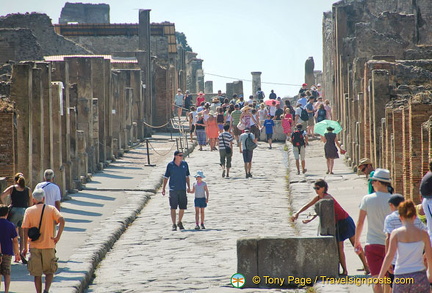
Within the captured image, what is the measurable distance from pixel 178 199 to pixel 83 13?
175ft

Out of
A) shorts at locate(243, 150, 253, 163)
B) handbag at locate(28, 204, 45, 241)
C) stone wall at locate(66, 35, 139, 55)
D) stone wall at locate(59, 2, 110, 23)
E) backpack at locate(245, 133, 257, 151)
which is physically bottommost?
handbag at locate(28, 204, 45, 241)

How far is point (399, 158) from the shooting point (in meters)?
20.0

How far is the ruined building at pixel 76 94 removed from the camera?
19953 mm

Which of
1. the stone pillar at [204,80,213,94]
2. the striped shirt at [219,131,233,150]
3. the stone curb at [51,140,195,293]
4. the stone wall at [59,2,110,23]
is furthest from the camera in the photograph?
the stone pillar at [204,80,213,94]

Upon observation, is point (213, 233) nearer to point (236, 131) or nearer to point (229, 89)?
point (236, 131)

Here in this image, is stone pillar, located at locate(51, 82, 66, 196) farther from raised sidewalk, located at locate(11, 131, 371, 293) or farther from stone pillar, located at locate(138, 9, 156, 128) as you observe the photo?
stone pillar, located at locate(138, 9, 156, 128)

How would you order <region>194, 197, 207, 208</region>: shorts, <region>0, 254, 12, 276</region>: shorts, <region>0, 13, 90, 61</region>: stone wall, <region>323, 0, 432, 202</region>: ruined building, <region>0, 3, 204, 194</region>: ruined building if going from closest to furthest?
<region>0, 254, 12, 276</region>: shorts
<region>323, 0, 432, 202</region>: ruined building
<region>194, 197, 207, 208</region>: shorts
<region>0, 3, 204, 194</region>: ruined building
<region>0, 13, 90, 61</region>: stone wall

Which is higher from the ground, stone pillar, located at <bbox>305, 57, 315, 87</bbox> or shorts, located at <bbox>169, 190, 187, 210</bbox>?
stone pillar, located at <bbox>305, 57, 315, 87</bbox>

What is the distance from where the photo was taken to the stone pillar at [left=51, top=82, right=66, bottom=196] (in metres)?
22.7

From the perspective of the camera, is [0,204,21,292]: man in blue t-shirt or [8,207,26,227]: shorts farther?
[8,207,26,227]: shorts

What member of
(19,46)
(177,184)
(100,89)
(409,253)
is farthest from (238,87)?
(409,253)

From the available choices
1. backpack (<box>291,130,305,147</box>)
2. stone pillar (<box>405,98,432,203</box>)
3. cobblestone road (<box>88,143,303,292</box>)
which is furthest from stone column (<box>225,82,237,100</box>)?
stone pillar (<box>405,98,432,203</box>)

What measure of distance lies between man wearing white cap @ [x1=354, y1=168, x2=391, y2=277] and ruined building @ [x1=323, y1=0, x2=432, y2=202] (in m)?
3.99

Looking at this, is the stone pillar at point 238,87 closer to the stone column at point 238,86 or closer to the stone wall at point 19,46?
the stone column at point 238,86
